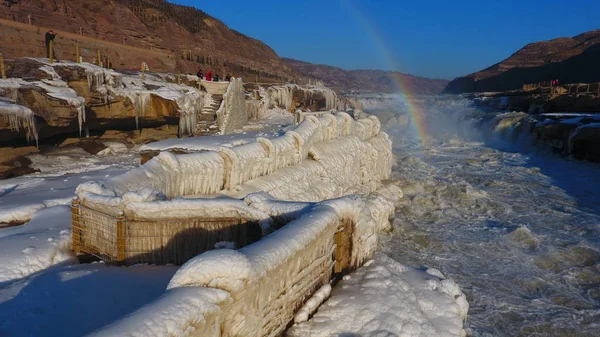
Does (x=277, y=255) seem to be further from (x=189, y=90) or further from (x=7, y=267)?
(x=189, y=90)

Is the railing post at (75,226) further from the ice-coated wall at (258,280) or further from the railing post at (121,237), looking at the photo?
the ice-coated wall at (258,280)

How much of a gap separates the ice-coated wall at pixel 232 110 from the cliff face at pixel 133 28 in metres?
8.98

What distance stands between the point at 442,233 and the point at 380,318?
26.4ft

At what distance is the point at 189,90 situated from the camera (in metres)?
18.7

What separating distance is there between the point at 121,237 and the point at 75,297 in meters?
1.00

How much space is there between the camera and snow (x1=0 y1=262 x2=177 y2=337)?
12.8 ft

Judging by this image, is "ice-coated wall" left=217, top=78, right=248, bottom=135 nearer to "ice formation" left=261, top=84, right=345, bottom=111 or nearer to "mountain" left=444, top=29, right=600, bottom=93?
"ice formation" left=261, top=84, right=345, bottom=111

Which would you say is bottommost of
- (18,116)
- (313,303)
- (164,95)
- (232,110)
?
(313,303)

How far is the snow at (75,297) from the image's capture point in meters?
3.89

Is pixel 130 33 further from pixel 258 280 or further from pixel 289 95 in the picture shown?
pixel 258 280

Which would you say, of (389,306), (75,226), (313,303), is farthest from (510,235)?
(75,226)

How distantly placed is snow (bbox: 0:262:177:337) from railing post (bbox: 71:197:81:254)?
530 mm

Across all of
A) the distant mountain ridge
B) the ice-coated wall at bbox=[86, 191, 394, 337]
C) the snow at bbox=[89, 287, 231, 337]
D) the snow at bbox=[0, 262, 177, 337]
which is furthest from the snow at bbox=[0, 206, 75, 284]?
the distant mountain ridge

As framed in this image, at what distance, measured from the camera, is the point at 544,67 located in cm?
7781
